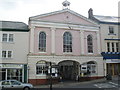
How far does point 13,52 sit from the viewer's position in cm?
2708

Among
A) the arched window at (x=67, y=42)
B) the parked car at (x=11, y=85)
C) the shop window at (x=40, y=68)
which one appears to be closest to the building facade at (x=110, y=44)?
the arched window at (x=67, y=42)

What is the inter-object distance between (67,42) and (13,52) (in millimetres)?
9077

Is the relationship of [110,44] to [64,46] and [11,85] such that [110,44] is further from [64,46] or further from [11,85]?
[11,85]

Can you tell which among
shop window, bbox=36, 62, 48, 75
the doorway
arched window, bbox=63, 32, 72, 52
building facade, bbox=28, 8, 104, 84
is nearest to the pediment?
building facade, bbox=28, 8, 104, 84

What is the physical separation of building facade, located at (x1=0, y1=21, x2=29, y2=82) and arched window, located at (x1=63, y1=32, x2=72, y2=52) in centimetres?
627

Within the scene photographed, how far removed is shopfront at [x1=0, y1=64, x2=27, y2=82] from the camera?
1029 inches

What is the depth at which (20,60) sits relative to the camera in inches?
1064

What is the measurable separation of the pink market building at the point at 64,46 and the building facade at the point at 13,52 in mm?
984

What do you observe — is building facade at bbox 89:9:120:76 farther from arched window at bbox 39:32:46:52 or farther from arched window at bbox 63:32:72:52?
arched window at bbox 39:32:46:52

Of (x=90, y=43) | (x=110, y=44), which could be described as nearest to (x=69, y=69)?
(x=90, y=43)

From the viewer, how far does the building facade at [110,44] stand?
31.9 meters

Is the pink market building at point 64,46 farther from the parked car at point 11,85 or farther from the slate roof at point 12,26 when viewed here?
the parked car at point 11,85

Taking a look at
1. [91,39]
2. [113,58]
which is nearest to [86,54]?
[91,39]

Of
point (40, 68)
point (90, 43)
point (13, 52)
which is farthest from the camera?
point (90, 43)
